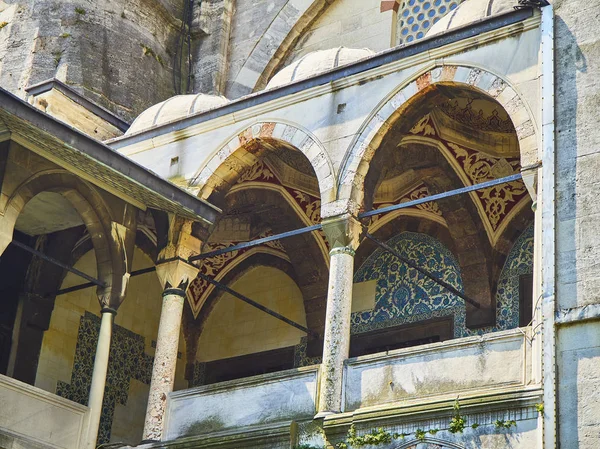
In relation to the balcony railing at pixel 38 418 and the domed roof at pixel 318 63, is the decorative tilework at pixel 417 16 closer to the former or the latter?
the domed roof at pixel 318 63

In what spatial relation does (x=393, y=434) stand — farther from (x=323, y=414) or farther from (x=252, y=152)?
(x=252, y=152)

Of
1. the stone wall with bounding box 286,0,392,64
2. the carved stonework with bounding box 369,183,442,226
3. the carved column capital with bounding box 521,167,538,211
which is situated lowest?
the carved column capital with bounding box 521,167,538,211

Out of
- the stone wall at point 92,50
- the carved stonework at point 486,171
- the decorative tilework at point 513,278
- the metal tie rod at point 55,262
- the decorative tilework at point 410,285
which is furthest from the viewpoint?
the stone wall at point 92,50

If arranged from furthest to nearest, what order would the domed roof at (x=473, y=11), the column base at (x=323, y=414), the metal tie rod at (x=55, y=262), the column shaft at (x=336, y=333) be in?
the metal tie rod at (x=55, y=262) → the domed roof at (x=473, y=11) → the column shaft at (x=336, y=333) → the column base at (x=323, y=414)

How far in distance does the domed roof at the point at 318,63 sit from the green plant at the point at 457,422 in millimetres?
4213

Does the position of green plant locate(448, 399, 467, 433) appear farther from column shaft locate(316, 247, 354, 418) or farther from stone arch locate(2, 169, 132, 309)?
→ stone arch locate(2, 169, 132, 309)

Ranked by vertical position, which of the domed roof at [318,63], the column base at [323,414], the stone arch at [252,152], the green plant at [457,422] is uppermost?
the domed roof at [318,63]

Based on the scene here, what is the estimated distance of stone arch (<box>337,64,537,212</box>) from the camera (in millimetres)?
10844

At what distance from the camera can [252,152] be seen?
12625mm

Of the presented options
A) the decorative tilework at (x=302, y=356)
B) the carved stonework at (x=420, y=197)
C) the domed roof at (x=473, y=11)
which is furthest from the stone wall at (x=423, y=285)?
the domed roof at (x=473, y=11)

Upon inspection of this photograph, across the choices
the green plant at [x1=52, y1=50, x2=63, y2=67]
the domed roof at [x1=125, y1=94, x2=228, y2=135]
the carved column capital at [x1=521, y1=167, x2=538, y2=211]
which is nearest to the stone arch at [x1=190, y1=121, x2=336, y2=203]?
the domed roof at [x1=125, y1=94, x2=228, y2=135]

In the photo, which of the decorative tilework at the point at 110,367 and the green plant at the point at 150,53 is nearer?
the decorative tilework at the point at 110,367

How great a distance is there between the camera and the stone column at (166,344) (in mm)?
11789

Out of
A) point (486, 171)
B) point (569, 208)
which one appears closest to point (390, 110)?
point (486, 171)
